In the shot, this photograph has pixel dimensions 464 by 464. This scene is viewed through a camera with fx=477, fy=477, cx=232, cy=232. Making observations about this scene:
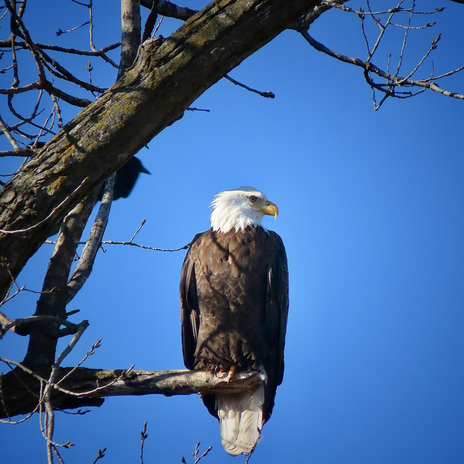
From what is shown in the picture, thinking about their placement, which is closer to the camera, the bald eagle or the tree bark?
the tree bark

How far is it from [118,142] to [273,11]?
918 mm

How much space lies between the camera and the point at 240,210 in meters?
4.43

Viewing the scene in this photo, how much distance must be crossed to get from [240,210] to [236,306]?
101cm

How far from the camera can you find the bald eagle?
3.80 meters

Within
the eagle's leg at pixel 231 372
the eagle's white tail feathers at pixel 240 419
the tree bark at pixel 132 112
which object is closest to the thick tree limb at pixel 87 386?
the eagle's leg at pixel 231 372

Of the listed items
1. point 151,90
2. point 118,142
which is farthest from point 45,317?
point 151,90

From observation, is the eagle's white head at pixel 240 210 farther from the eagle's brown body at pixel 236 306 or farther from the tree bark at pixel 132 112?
the tree bark at pixel 132 112

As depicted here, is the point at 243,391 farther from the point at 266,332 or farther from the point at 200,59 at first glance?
the point at 200,59

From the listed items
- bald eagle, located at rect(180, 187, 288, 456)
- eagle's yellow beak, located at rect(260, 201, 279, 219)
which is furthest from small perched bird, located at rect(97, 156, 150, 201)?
eagle's yellow beak, located at rect(260, 201, 279, 219)

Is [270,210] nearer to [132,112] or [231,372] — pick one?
[231,372]

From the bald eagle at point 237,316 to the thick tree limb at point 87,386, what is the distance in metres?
0.74

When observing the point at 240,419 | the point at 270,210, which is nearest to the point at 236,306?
the point at 240,419

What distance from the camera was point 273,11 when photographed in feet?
7.02

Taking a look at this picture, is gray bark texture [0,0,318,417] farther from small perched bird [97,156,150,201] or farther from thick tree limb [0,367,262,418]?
small perched bird [97,156,150,201]
